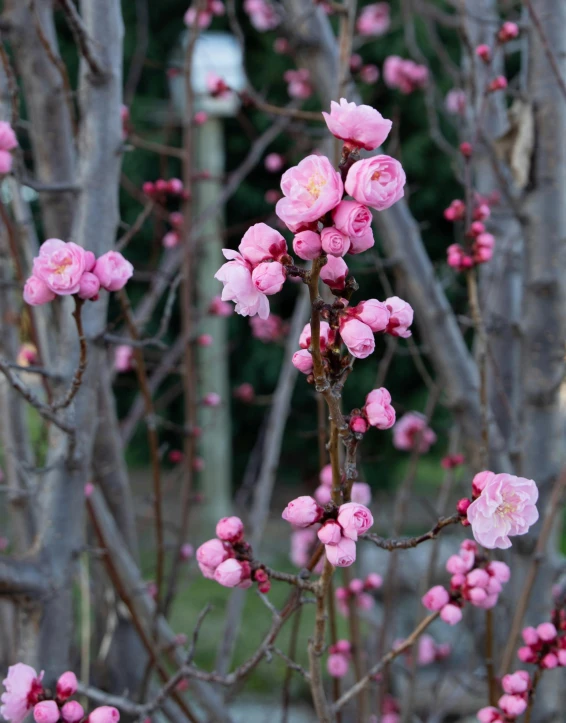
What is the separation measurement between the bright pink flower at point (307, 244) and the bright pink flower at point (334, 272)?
Result: 4cm

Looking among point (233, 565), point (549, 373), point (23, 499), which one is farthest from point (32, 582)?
point (549, 373)

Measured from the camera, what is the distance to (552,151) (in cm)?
154

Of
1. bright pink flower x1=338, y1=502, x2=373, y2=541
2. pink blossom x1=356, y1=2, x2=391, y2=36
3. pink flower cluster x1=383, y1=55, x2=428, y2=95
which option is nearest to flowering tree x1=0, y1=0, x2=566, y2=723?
bright pink flower x1=338, y1=502, x2=373, y2=541

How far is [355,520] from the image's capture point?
697mm

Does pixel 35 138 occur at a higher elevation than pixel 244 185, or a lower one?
lower

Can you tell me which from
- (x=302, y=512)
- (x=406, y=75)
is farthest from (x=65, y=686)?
(x=406, y=75)

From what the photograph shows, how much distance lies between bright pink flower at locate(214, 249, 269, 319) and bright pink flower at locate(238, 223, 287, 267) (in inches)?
0.4

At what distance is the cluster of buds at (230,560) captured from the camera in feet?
2.69

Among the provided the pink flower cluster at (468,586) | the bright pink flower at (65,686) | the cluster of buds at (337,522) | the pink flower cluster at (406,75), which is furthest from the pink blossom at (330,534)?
the pink flower cluster at (406,75)

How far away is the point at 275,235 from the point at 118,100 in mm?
696

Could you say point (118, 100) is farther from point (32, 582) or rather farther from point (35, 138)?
point (32, 582)

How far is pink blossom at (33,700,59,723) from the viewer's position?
2.81 feet

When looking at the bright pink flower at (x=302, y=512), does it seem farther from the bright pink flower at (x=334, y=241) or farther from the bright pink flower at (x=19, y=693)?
the bright pink flower at (x=19, y=693)

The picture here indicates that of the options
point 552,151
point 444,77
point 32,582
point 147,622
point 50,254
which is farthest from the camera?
point 444,77
